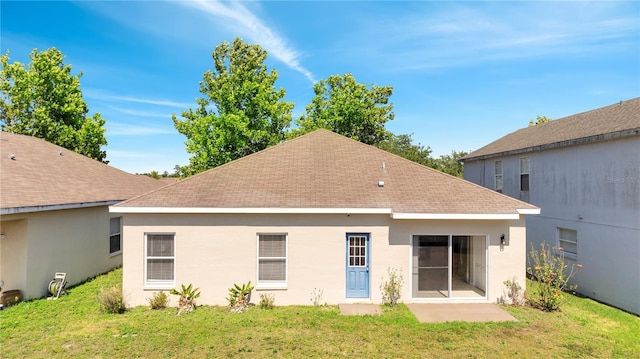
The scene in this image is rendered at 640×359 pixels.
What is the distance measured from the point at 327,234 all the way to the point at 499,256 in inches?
219

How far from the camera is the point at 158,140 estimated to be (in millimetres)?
32781

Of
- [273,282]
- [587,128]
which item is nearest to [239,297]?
[273,282]

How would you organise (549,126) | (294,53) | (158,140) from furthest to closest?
(158,140), (294,53), (549,126)

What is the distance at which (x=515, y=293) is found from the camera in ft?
33.7

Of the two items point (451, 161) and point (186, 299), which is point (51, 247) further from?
point (451, 161)

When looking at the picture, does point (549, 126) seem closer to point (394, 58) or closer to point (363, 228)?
point (394, 58)

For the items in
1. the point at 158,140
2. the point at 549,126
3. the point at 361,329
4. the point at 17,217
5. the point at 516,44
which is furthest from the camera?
the point at 158,140

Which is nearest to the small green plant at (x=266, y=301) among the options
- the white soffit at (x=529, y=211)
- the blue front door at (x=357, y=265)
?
the blue front door at (x=357, y=265)

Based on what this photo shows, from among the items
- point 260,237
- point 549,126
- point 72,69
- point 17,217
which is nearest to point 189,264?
point 260,237

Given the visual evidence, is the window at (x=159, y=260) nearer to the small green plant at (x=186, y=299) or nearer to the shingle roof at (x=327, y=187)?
the small green plant at (x=186, y=299)

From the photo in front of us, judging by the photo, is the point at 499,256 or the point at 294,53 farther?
the point at 294,53

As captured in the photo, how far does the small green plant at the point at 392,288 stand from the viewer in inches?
395

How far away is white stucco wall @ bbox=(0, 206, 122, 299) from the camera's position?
10.2 meters

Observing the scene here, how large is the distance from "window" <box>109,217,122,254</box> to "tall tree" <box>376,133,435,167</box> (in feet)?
83.9
